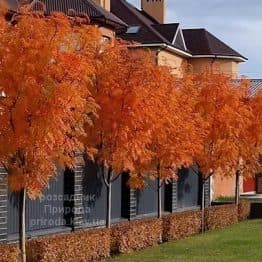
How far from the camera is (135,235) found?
1945 cm

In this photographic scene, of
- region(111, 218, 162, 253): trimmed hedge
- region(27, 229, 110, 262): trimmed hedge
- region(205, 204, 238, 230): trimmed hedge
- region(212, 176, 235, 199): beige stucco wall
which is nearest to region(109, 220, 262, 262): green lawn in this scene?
region(111, 218, 162, 253): trimmed hedge

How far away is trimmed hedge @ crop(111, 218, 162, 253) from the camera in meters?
18.7

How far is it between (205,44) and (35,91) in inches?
1581

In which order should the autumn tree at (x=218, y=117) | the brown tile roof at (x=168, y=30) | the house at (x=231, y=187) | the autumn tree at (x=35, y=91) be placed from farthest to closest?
the brown tile roof at (x=168, y=30) → the house at (x=231, y=187) → the autumn tree at (x=218, y=117) → the autumn tree at (x=35, y=91)

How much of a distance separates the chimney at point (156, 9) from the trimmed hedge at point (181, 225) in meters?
32.5

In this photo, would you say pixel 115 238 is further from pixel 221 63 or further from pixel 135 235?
pixel 221 63

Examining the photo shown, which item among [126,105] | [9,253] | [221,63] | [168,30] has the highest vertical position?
[168,30]

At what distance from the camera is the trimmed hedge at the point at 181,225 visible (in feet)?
71.7

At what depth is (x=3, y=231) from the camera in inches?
671

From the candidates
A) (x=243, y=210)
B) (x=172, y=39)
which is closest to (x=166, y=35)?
(x=172, y=39)

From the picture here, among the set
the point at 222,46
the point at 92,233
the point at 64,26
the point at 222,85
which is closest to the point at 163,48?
the point at 222,46

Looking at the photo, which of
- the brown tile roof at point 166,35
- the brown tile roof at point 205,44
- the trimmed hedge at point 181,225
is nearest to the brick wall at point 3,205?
the trimmed hedge at point 181,225

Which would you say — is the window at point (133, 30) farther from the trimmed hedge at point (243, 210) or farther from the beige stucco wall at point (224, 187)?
the trimmed hedge at point (243, 210)

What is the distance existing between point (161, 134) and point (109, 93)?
2514mm
